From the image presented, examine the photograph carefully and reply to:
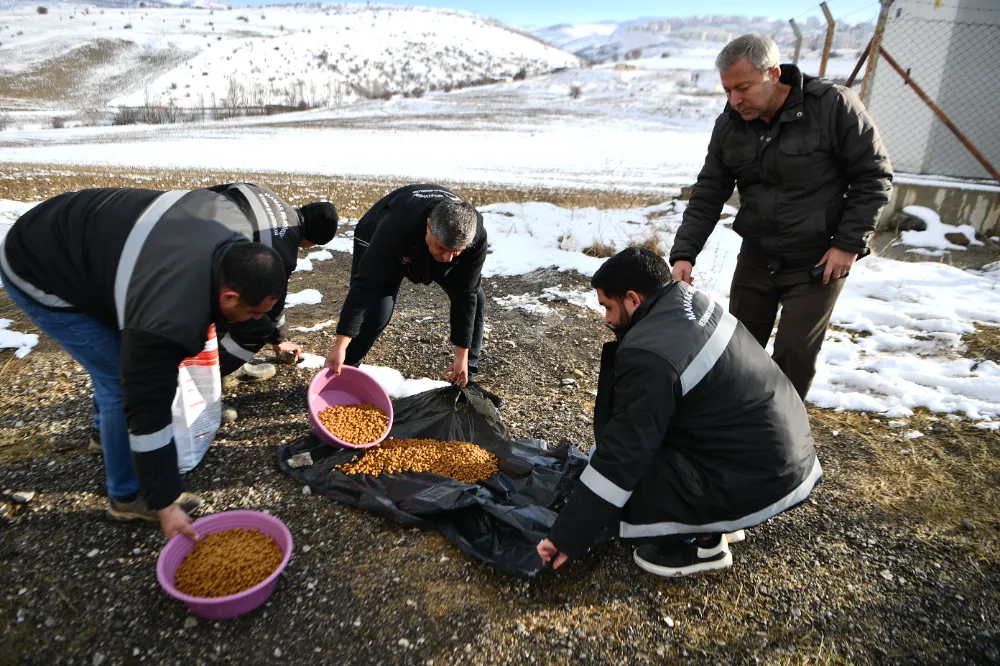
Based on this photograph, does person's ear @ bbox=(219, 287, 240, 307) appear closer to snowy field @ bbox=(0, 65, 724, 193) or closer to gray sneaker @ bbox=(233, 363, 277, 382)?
gray sneaker @ bbox=(233, 363, 277, 382)

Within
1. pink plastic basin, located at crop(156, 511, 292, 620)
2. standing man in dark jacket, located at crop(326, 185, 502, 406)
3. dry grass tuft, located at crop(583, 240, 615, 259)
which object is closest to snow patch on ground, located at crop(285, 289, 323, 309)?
standing man in dark jacket, located at crop(326, 185, 502, 406)

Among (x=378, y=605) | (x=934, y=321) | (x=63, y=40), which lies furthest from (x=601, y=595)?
(x=63, y=40)

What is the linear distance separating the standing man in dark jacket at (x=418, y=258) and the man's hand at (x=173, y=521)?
1020 mm

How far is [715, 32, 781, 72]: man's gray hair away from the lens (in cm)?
232

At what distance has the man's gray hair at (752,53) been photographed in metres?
2.32

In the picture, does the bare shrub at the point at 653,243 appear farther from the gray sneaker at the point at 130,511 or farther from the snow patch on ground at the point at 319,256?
the gray sneaker at the point at 130,511

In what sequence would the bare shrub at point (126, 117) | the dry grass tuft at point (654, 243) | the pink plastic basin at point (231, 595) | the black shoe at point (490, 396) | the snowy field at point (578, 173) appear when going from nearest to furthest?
the pink plastic basin at point (231, 595) → the black shoe at point (490, 396) → the snowy field at point (578, 173) → the dry grass tuft at point (654, 243) → the bare shrub at point (126, 117)

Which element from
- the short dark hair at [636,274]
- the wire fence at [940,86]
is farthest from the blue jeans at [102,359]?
the wire fence at [940,86]

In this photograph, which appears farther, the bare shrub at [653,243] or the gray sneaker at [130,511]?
the bare shrub at [653,243]

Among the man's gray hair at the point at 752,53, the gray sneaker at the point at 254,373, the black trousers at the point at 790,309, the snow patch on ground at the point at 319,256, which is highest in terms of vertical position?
the man's gray hair at the point at 752,53

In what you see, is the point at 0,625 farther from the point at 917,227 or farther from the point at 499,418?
the point at 917,227

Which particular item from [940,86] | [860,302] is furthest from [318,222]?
[940,86]

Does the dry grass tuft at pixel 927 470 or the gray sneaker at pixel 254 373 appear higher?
the dry grass tuft at pixel 927 470

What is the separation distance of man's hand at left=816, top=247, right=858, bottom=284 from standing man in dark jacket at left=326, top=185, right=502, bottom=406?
5.28 ft
